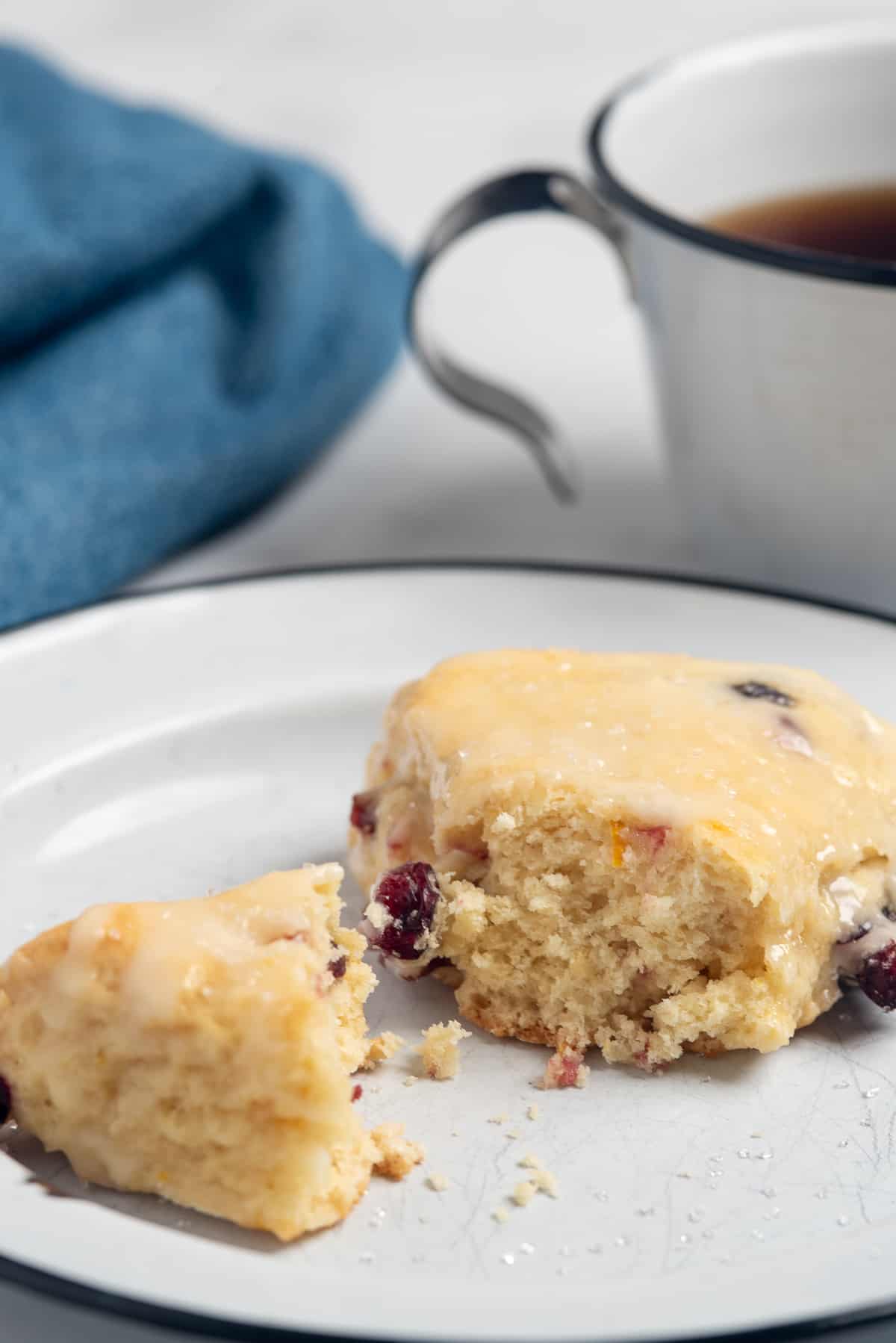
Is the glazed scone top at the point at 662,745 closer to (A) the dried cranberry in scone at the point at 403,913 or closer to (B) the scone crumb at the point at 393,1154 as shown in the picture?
(A) the dried cranberry in scone at the point at 403,913

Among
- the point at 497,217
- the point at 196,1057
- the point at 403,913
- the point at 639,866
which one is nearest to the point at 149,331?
the point at 497,217

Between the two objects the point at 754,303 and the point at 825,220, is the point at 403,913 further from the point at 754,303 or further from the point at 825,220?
the point at 825,220

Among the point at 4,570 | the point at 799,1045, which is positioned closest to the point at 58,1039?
the point at 799,1045

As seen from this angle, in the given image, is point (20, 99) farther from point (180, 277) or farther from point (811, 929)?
point (811, 929)

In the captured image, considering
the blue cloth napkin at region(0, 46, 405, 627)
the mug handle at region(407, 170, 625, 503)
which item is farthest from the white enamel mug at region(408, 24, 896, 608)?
the blue cloth napkin at region(0, 46, 405, 627)

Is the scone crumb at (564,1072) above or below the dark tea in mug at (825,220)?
below

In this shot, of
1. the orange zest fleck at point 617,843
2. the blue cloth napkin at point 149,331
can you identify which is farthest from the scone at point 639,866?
the blue cloth napkin at point 149,331
